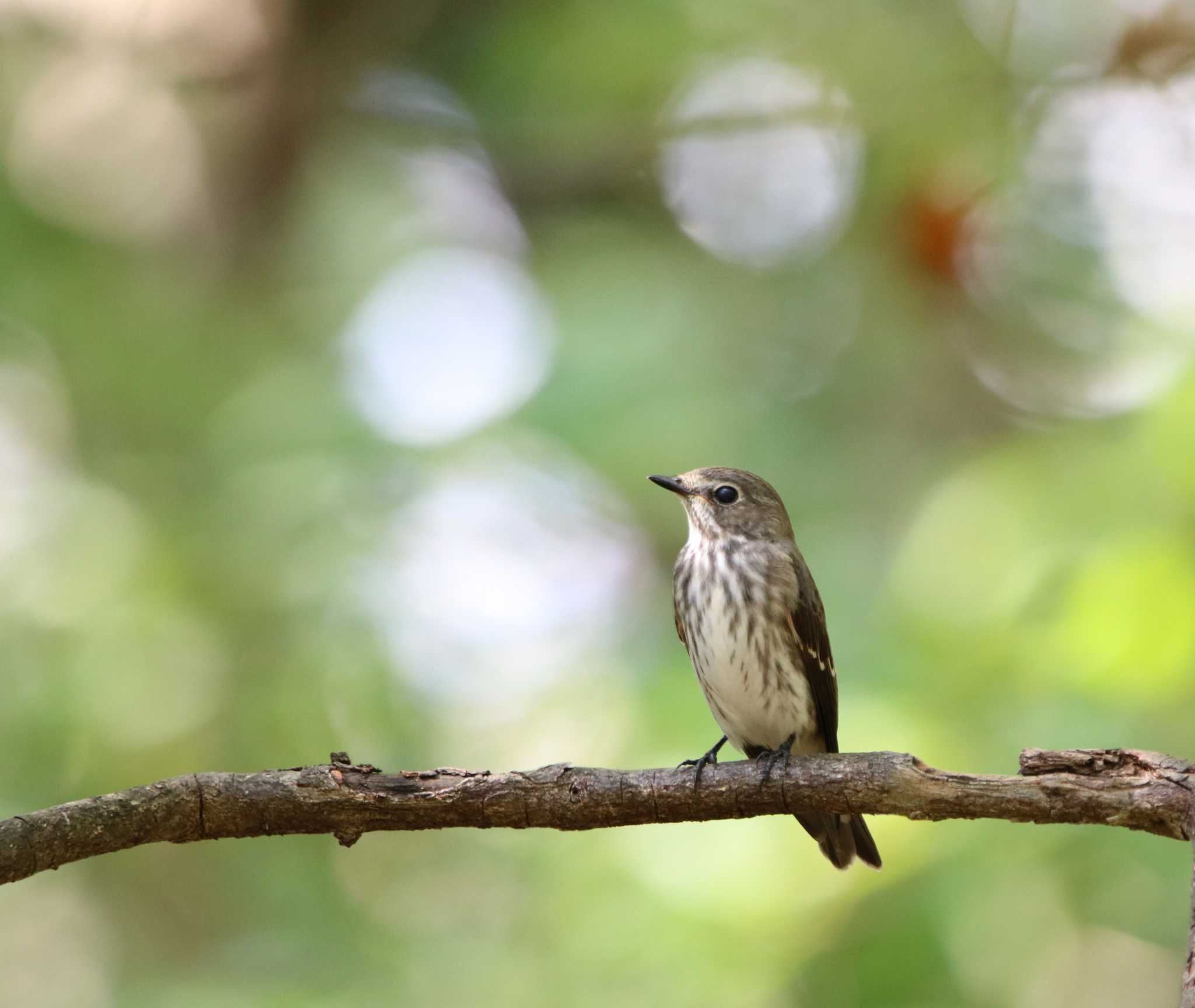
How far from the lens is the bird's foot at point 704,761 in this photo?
3.65m

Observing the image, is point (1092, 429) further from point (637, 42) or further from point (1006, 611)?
point (637, 42)

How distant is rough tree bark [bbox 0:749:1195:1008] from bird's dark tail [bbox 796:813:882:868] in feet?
4.11

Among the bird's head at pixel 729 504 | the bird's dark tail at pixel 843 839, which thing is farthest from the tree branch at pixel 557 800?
the bird's head at pixel 729 504

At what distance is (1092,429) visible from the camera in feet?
19.5

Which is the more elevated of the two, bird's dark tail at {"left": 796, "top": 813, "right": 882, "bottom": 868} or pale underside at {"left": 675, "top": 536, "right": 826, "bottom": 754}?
pale underside at {"left": 675, "top": 536, "right": 826, "bottom": 754}

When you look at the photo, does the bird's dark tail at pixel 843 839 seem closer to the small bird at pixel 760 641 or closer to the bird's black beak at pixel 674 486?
the small bird at pixel 760 641

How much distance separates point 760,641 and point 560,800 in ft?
6.10

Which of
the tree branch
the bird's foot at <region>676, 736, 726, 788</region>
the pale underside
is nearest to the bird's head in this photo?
the pale underside

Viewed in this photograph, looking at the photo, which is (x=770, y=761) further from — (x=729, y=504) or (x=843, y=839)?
(x=729, y=504)

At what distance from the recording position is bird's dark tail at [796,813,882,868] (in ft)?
15.7

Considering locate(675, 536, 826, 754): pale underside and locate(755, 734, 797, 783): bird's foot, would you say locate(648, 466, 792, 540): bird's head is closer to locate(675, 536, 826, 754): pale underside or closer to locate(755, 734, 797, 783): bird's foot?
locate(675, 536, 826, 754): pale underside

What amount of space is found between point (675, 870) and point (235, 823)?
2324 millimetres

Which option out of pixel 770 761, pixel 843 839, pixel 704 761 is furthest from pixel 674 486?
pixel 770 761

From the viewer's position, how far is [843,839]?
4871 mm
